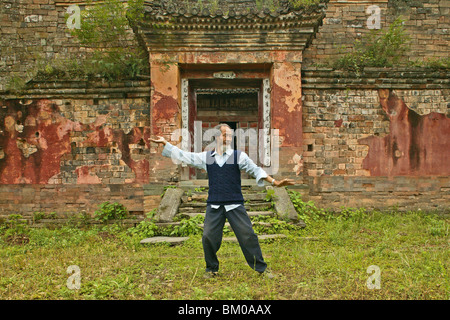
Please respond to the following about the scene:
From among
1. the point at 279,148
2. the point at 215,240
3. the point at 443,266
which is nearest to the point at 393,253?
the point at 443,266

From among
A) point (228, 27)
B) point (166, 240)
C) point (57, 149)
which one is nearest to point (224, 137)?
point (166, 240)

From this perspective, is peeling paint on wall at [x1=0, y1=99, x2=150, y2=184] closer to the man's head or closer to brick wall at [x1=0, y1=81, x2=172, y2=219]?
brick wall at [x1=0, y1=81, x2=172, y2=219]

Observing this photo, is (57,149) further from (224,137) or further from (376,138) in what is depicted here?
(376,138)

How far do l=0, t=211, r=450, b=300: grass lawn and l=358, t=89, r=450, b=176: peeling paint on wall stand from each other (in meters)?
1.70

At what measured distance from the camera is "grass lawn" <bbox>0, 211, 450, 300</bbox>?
3.83 meters

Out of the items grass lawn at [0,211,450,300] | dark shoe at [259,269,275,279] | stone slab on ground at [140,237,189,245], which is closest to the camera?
grass lawn at [0,211,450,300]

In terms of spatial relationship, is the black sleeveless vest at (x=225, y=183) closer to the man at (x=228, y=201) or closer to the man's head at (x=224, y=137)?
the man at (x=228, y=201)

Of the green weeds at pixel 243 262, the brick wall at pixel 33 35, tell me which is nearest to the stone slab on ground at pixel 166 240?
the green weeds at pixel 243 262

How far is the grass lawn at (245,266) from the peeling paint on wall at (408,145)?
1703 millimetres

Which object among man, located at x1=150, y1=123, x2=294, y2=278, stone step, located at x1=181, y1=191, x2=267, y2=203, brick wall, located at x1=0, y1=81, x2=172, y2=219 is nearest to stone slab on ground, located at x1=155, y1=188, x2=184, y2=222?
stone step, located at x1=181, y1=191, x2=267, y2=203

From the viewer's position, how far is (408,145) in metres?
8.64

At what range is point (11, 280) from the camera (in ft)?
14.1

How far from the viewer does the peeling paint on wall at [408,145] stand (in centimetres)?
864

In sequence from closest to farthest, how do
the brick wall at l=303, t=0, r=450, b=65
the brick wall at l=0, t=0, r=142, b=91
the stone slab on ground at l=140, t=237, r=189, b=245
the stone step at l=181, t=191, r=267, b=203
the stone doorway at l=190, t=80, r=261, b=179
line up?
1. the stone slab on ground at l=140, t=237, r=189, b=245
2. the stone step at l=181, t=191, r=267, b=203
3. the brick wall at l=303, t=0, r=450, b=65
4. the brick wall at l=0, t=0, r=142, b=91
5. the stone doorway at l=190, t=80, r=261, b=179
